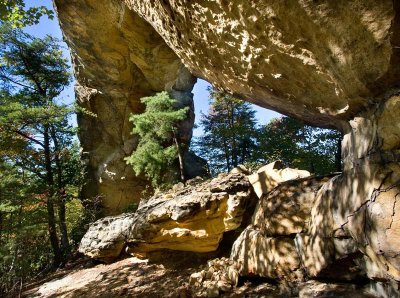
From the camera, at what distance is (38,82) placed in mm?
14336

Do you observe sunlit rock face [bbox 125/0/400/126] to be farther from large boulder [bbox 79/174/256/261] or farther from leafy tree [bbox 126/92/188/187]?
leafy tree [bbox 126/92/188/187]

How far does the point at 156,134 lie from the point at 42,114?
15.7 ft

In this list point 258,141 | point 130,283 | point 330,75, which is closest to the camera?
point 330,75

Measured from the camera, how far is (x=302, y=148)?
1563 centimetres

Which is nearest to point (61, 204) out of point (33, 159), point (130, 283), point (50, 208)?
point (50, 208)

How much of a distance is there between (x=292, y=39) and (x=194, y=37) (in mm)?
2099

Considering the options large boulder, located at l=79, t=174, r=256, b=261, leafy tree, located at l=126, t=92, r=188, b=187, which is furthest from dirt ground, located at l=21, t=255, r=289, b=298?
leafy tree, located at l=126, t=92, r=188, b=187

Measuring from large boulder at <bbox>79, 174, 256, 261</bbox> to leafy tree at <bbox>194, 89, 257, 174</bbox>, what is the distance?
905 centimetres

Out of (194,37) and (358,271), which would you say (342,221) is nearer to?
(358,271)

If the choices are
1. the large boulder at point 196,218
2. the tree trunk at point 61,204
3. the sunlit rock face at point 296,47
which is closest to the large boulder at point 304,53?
the sunlit rock face at point 296,47

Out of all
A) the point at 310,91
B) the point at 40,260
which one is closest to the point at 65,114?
the point at 40,260

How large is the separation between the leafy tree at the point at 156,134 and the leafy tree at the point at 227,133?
506cm

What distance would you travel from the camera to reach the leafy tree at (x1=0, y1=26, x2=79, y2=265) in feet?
40.1

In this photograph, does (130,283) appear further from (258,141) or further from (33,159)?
(258,141)
